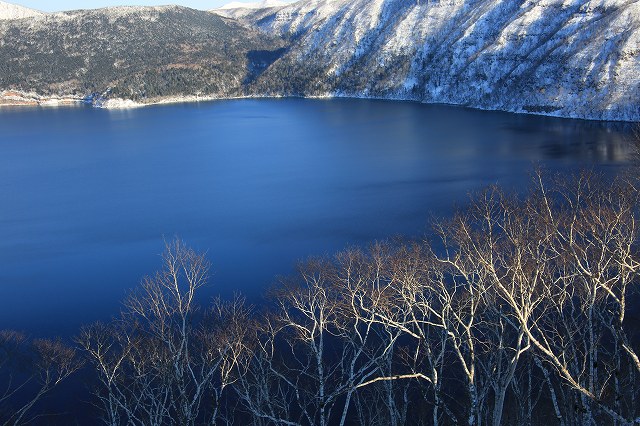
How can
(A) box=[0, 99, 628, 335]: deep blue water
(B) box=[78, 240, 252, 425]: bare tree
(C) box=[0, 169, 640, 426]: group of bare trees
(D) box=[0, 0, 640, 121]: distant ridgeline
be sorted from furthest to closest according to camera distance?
(D) box=[0, 0, 640, 121]: distant ridgeline, (A) box=[0, 99, 628, 335]: deep blue water, (B) box=[78, 240, 252, 425]: bare tree, (C) box=[0, 169, 640, 426]: group of bare trees

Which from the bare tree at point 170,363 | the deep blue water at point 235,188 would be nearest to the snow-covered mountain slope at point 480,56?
the deep blue water at point 235,188

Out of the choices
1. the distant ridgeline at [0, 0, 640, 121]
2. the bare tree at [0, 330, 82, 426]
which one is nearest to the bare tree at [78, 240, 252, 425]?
the bare tree at [0, 330, 82, 426]

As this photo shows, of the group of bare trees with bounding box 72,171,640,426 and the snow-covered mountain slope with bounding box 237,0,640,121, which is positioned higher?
the snow-covered mountain slope with bounding box 237,0,640,121

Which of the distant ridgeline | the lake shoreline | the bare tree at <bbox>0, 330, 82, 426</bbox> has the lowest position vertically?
the bare tree at <bbox>0, 330, 82, 426</bbox>

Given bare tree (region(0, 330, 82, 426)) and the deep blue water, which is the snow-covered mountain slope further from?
bare tree (region(0, 330, 82, 426))

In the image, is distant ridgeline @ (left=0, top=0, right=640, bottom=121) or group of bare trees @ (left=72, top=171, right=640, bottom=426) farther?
distant ridgeline @ (left=0, top=0, right=640, bottom=121)

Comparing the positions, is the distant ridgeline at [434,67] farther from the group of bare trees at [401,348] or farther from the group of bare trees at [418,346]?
the group of bare trees at [418,346]

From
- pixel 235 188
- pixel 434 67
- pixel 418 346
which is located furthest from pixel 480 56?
pixel 418 346

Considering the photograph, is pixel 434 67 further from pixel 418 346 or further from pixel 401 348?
pixel 418 346
